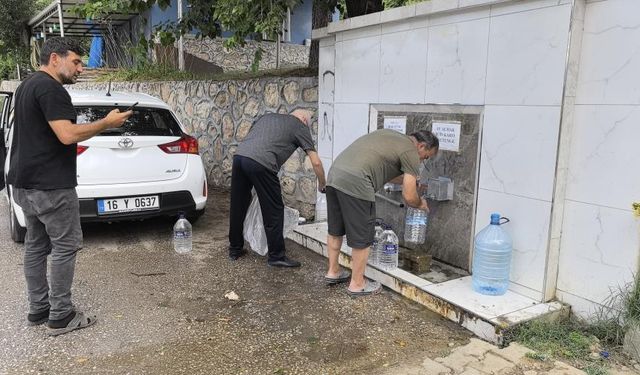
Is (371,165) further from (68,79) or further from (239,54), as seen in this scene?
(239,54)

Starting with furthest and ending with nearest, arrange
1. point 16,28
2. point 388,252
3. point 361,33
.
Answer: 1. point 16,28
2. point 361,33
3. point 388,252

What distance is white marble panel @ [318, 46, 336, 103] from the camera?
5449 mm

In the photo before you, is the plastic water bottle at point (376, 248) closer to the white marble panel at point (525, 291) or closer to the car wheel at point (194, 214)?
the white marble panel at point (525, 291)

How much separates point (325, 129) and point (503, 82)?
2397mm

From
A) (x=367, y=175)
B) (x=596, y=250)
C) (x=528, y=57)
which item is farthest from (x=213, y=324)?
(x=528, y=57)

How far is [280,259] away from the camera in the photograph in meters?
4.69

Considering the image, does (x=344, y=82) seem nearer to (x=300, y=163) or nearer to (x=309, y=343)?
(x=300, y=163)

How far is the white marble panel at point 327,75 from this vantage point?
215 inches

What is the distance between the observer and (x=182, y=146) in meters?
5.42

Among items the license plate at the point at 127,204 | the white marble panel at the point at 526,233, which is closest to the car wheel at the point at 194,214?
the license plate at the point at 127,204

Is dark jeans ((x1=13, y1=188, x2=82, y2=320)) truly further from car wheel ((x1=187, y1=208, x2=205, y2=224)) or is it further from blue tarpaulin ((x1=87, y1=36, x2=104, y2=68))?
blue tarpaulin ((x1=87, y1=36, x2=104, y2=68))

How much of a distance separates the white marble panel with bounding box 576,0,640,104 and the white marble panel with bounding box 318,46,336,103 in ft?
9.04

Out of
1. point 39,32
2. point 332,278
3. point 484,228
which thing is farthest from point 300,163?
point 39,32

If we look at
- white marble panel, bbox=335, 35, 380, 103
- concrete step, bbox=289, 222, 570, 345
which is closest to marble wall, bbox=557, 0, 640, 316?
concrete step, bbox=289, 222, 570, 345
